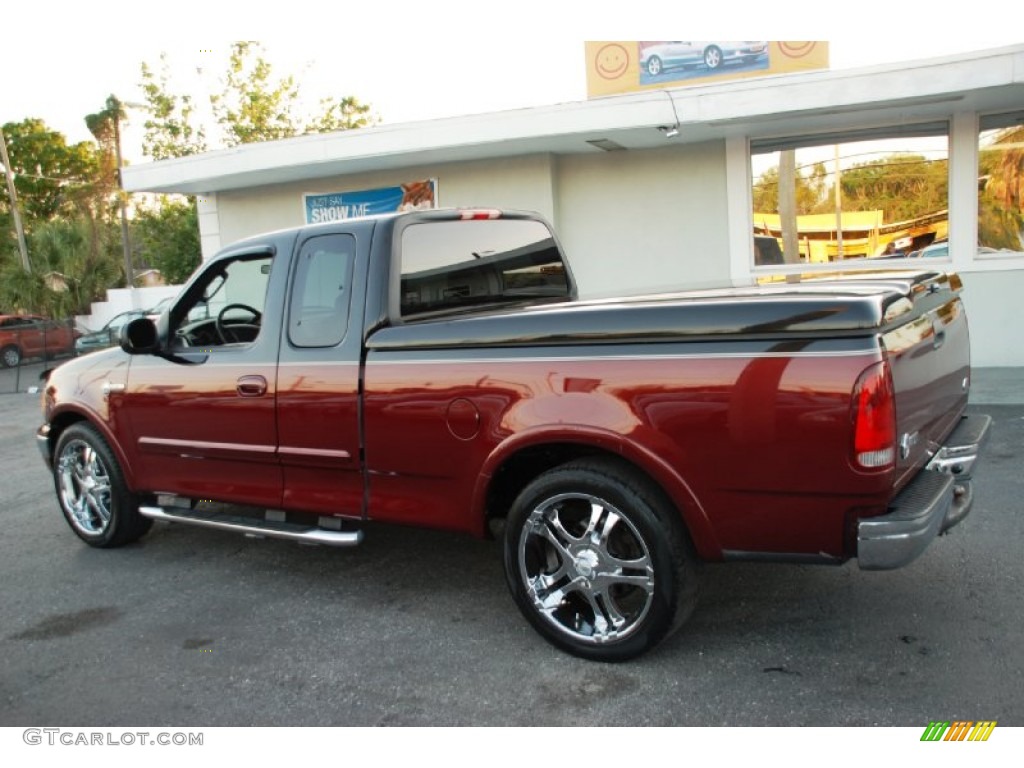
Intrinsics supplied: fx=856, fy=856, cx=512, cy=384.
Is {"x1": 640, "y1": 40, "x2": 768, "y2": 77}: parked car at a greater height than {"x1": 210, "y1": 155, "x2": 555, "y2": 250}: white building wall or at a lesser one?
greater

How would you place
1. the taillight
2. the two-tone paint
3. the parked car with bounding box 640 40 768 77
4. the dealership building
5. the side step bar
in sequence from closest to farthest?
the taillight
the two-tone paint
the side step bar
the dealership building
the parked car with bounding box 640 40 768 77

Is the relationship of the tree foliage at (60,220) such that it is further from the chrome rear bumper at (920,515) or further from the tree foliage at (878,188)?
the chrome rear bumper at (920,515)

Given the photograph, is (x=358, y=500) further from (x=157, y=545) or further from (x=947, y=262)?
(x=947, y=262)

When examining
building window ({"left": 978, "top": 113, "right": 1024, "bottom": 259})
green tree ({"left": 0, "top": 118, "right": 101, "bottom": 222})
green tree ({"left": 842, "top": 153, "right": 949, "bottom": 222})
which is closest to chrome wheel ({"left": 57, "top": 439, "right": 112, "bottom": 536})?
green tree ({"left": 842, "top": 153, "right": 949, "bottom": 222})

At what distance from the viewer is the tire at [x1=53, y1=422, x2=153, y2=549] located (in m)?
5.21

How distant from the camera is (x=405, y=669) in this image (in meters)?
A: 3.56

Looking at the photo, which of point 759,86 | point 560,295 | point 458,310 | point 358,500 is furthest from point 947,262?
point 358,500

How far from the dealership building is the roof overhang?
0.02 m

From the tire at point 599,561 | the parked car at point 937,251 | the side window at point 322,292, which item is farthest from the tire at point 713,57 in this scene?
the tire at point 599,561

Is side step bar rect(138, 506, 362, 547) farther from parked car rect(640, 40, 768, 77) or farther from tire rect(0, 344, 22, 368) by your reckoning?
tire rect(0, 344, 22, 368)

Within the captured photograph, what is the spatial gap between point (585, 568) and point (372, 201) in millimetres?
10620

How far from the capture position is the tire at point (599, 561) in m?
3.29

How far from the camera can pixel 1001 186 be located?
32.7 ft

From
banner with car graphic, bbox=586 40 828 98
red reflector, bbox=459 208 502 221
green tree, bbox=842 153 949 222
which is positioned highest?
banner with car graphic, bbox=586 40 828 98
